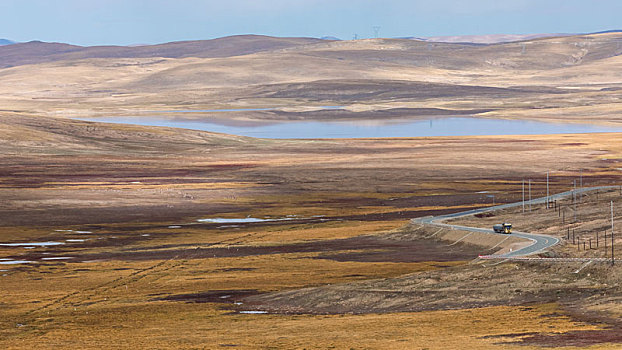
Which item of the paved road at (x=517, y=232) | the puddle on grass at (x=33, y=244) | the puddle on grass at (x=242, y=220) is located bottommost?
the puddle on grass at (x=242, y=220)

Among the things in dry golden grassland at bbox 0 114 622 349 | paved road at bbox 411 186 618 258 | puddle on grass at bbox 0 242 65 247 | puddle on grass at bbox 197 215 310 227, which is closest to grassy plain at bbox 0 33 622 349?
dry golden grassland at bbox 0 114 622 349

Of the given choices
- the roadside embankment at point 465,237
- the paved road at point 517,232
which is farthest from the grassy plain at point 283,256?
the paved road at point 517,232

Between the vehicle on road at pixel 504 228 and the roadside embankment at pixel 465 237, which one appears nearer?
the roadside embankment at pixel 465 237

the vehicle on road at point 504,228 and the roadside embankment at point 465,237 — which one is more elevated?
the vehicle on road at point 504,228

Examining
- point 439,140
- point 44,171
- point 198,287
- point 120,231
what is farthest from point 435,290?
point 439,140

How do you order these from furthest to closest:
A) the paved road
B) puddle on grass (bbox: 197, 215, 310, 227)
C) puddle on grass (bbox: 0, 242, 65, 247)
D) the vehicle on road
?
puddle on grass (bbox: 197, 215, 310, 227) < puddle on grass (bbox: 0, 242, 65, 247) < the vehicle on road < the paved road

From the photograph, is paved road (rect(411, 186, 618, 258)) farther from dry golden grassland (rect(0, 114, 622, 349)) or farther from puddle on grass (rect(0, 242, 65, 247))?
puddle on grass (rect(0, 242, 65, 247))

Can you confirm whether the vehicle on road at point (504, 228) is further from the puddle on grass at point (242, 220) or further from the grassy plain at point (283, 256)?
the puddle on grass at point (242, 220)

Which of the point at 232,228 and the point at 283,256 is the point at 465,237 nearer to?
the point at 283,256

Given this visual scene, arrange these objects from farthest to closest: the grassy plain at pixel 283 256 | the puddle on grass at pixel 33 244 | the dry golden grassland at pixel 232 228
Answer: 1. the puddle on grass at pixel 33 244
2. the dry golden grassland at pixel 232 228
3. the grassy plain at pixel 283 256

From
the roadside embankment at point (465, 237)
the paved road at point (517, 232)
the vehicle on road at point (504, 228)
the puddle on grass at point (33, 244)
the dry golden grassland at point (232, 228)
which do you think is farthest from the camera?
the puddle on grass at point (33, 244)

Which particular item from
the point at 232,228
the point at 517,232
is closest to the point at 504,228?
the point at 517,232

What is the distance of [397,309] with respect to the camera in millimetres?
50719

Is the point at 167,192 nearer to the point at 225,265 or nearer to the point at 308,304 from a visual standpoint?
the point at 225,265
